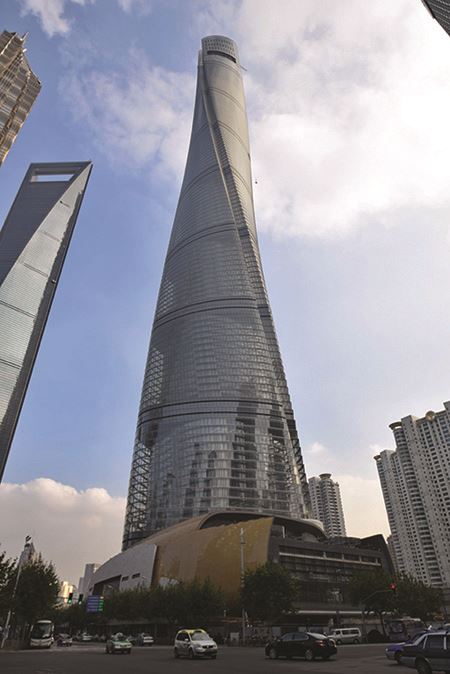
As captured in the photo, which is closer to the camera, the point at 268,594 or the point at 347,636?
the point at 347,636

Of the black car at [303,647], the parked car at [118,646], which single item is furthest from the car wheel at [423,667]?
the parked car at [118,646]

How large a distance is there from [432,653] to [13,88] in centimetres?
10343

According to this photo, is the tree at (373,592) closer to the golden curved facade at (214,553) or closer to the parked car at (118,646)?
the golden curved facade at (214,553)

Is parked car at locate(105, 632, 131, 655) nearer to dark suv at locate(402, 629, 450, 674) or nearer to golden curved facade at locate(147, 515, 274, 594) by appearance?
dark suv at locate(402, 629, 450, 674)

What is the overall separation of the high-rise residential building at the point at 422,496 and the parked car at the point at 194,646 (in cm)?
12848

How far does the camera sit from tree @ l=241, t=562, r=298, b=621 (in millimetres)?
52500

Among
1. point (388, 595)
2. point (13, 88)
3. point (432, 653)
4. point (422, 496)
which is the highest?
point (13, 88)

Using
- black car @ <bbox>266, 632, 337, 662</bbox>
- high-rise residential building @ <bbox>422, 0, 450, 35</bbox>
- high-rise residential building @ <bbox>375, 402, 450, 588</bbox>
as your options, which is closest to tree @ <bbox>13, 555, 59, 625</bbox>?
black car @ <bbox>266, 632, 337, 662</bbox>

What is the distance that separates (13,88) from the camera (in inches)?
3438

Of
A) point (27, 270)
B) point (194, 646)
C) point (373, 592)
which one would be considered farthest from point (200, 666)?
point (27, 270)

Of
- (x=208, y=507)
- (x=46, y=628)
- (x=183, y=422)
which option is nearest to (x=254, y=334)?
(x=183, y=422)

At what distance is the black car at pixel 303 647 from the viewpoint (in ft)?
86.3

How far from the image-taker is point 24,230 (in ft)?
541

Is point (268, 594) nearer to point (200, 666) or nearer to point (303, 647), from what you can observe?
point (303, 647)
